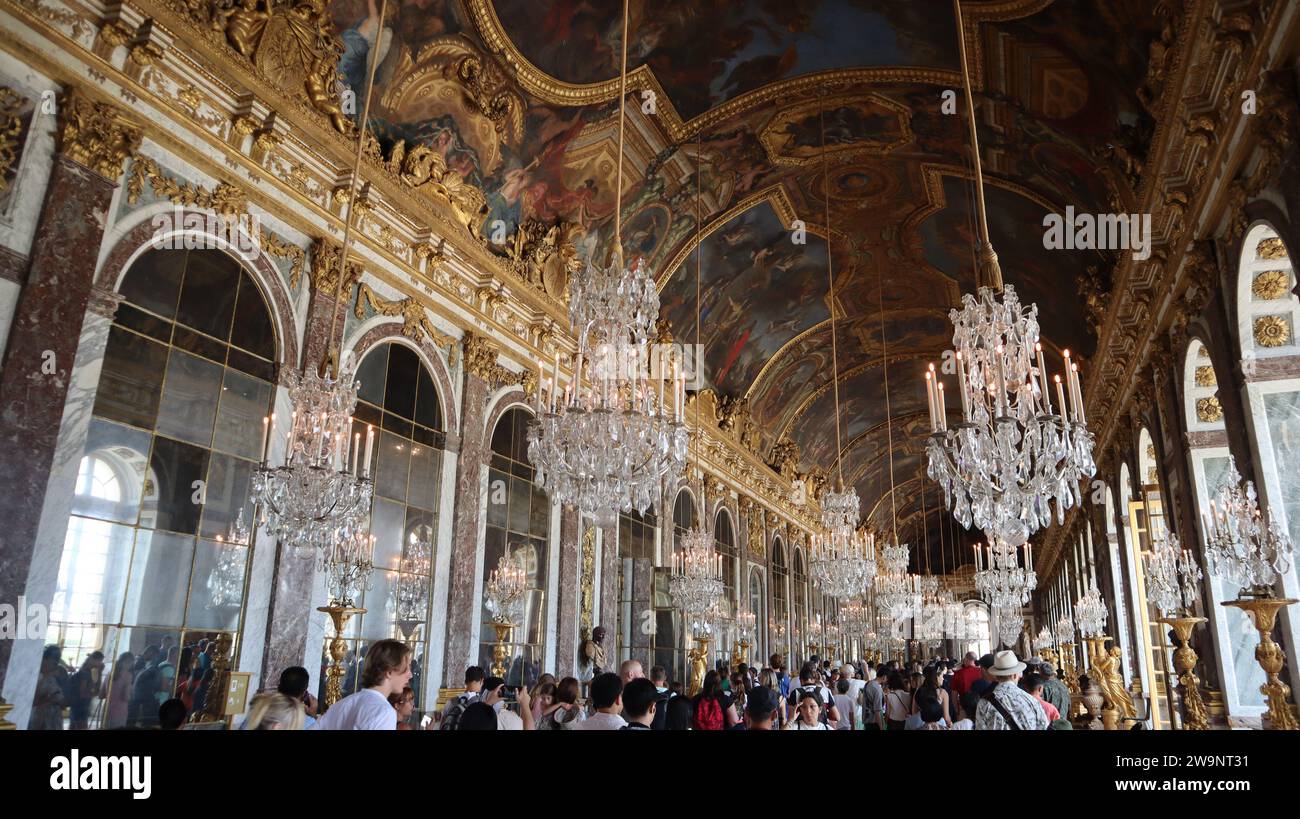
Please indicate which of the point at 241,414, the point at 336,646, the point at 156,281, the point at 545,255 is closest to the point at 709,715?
the point at 336,646

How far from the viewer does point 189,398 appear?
22.2 feet

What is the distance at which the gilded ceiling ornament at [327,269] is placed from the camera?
8258 millimetres

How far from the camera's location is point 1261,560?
6164 mm

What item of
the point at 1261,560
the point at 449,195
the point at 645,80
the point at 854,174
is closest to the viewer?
the point at 1261,560

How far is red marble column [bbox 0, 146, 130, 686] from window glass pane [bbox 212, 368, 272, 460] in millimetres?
1417

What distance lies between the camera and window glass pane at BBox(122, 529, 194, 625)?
608 cm

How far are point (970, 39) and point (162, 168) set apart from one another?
10.2 metres

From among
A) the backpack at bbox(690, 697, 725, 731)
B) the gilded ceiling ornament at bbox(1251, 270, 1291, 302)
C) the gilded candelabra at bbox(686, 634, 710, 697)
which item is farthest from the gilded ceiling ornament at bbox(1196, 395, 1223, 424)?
the gilded candelabra at bbox(686, 634, 710, 697)

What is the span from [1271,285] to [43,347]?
10.7m

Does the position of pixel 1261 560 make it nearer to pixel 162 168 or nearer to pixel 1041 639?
pixel 162 168

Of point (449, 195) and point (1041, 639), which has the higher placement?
point (449, 195)

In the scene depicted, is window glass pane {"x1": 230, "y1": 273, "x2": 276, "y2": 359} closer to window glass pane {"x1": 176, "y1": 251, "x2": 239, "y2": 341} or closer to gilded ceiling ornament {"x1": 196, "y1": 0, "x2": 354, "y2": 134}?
window glass pane {"x1": 176, "y1": 251, "x2": 239, "y2": 341}
